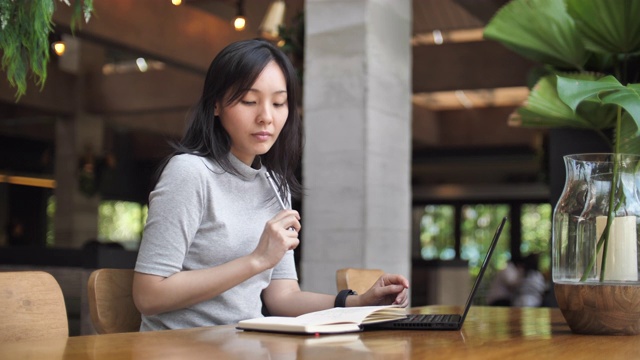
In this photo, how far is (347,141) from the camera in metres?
4.89

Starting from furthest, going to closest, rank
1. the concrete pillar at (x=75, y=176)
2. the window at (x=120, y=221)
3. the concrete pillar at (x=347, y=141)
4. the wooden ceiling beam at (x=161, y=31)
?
the window at (x=120, y=221) < the concrete pillar at (x=75, y=176) < the wooden ceiling beam at (x=161, y=31) < the concrete pillar at (x=347, y=141)

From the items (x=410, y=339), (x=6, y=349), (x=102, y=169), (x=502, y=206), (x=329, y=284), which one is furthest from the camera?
(x=502, y=206)

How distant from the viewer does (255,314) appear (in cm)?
192

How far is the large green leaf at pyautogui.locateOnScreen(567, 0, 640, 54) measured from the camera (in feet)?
10.2

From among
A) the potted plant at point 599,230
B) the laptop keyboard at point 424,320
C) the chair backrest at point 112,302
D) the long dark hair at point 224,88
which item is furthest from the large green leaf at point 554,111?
the chair backrest at point 112,302

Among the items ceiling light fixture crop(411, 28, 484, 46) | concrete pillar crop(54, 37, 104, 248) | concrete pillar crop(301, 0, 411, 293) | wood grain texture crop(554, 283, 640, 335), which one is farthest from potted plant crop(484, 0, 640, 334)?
concrete pillar crop(54, 37, 104, 248)

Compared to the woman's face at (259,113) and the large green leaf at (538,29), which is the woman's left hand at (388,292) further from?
the large green leaf at (538,29)

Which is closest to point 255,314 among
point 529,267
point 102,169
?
point 529,267

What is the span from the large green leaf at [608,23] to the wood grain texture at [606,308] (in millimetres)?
1630

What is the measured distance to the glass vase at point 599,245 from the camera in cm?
172

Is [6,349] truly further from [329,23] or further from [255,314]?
[329,23]

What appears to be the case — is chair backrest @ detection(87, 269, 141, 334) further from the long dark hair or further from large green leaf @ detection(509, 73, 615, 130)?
large green leaf @ detection(509, 73, 615, 130)

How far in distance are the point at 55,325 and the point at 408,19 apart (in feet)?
13.8

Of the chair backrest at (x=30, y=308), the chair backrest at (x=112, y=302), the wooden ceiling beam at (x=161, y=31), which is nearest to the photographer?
the chair backrest at (x=30, y=308)
